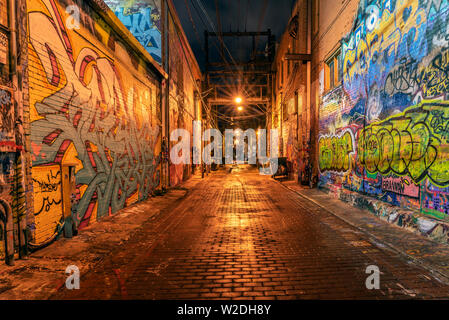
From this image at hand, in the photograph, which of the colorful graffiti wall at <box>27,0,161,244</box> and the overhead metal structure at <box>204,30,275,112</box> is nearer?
the colorful graffiti wall at <box>27,0,161,244</box>

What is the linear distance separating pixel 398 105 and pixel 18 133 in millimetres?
8352

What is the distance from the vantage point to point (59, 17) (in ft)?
17.1

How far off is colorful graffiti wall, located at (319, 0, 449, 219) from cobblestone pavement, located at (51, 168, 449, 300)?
1847mm

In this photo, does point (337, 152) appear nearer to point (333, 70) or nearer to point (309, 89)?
point (333, 70)

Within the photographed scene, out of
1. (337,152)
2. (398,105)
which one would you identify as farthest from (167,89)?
(398,105)

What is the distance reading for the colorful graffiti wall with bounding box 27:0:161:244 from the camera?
15.4 ft

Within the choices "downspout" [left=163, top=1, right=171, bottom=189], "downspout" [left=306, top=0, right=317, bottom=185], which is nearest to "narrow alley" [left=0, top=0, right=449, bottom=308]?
"downspout" [left=163, top=1, right=171, bottom=189]

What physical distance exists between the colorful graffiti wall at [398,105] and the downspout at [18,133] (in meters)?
7.93

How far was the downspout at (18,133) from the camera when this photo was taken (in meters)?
4.08

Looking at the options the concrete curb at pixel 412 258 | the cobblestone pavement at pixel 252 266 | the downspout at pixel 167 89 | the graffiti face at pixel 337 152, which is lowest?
the cobblestone pavement at pixel 252 266

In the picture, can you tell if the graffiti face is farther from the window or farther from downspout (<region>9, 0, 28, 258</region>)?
downspout (<region>9, 0, 28, 258</region>)

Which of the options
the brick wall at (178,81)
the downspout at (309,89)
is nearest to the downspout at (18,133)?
the brick wall at (178,81)

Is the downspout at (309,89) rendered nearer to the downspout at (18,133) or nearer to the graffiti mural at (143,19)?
the graffiti mural at (143,19)
